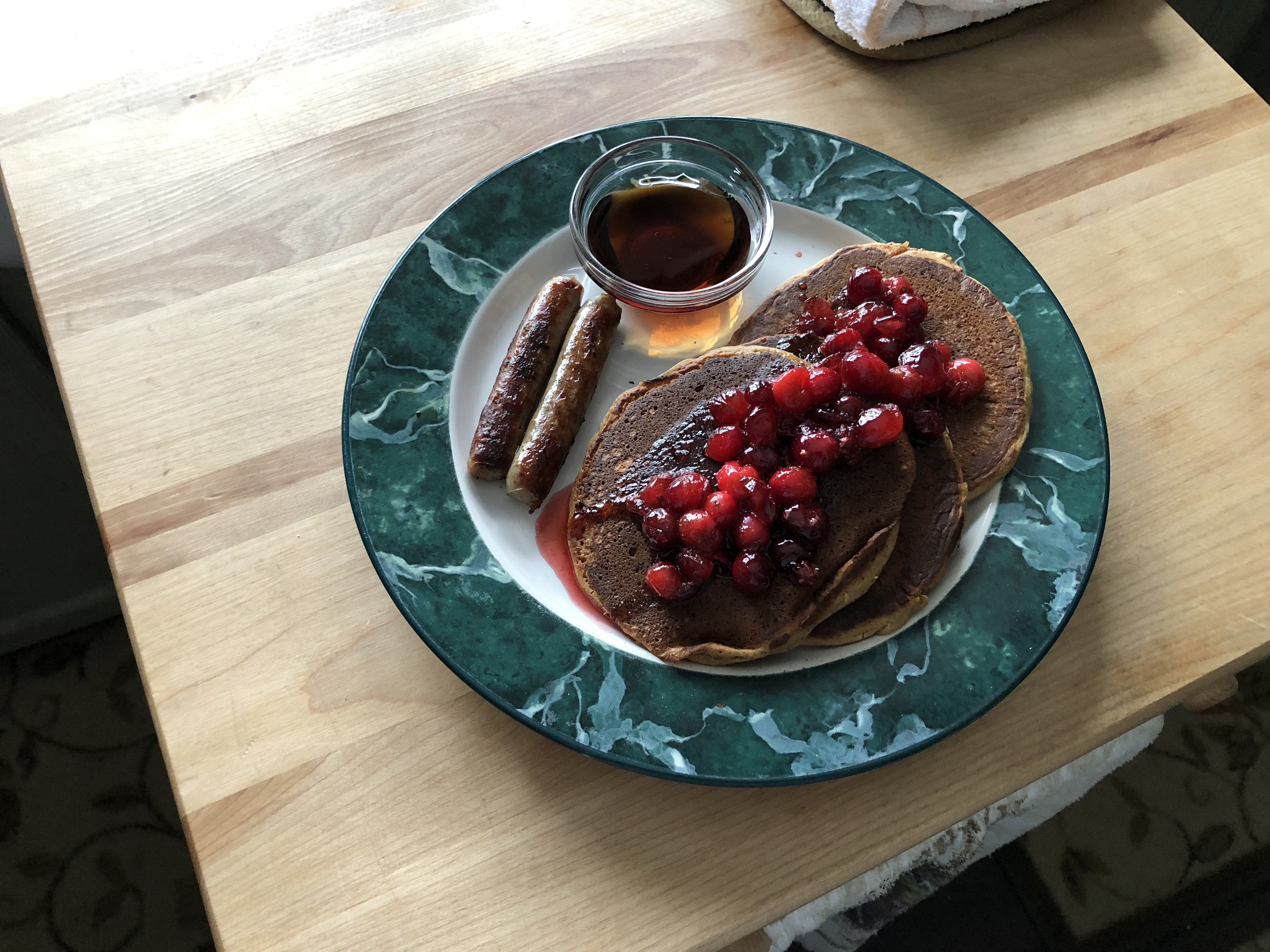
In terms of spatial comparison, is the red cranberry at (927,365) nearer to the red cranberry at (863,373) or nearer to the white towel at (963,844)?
the red cranberry at (863,373)

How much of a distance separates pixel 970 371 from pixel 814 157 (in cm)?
59

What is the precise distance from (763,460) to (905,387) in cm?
26

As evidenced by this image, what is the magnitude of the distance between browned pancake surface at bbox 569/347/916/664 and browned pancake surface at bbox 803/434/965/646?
0.18 ft

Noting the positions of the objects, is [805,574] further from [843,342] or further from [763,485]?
[843,342]

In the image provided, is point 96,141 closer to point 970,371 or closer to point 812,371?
point 812,371

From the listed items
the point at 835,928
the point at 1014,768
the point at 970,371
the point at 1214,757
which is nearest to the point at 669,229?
the point at 970,371

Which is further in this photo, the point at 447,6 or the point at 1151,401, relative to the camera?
the point at 447,6

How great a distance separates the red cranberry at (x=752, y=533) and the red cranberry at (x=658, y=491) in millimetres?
136

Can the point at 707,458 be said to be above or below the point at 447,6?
below

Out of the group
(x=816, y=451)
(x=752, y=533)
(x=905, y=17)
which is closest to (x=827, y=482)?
(x=816, y=451)

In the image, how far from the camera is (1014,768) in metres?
1.43

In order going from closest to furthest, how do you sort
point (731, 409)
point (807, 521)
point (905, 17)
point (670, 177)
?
point (807, 521)
point (731, 409)
point (670, 177)
point (905, 17)

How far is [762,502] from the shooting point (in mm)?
1404

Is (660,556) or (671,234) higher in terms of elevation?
(671,234)
